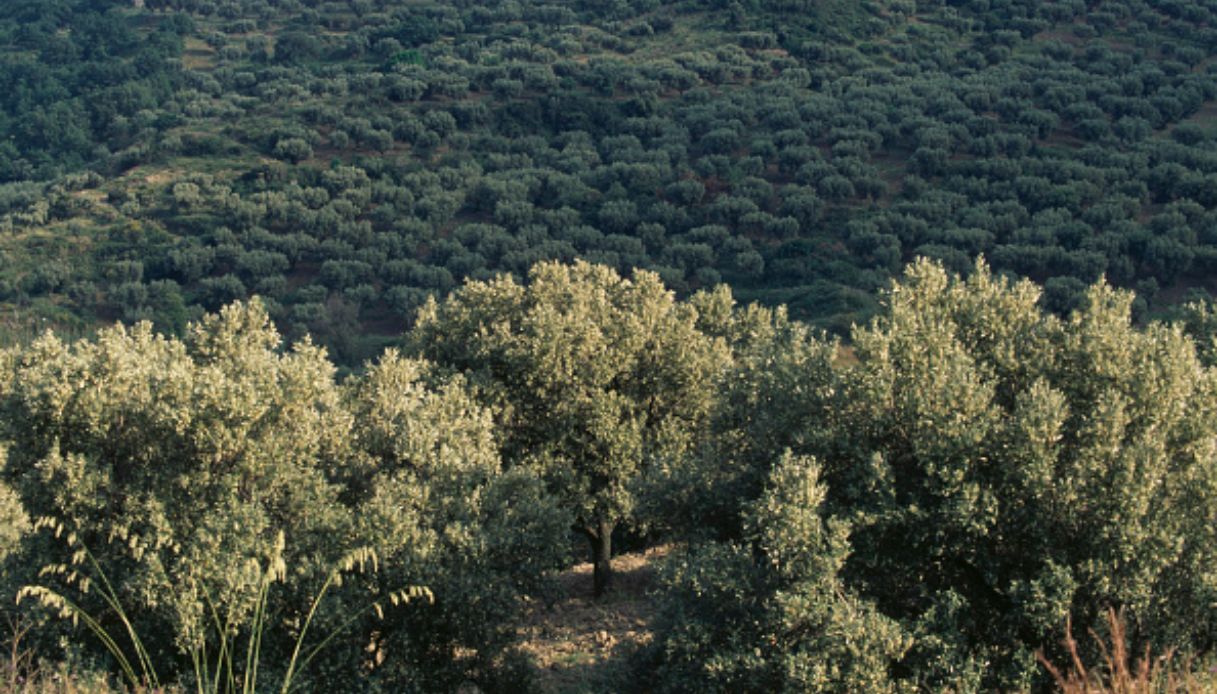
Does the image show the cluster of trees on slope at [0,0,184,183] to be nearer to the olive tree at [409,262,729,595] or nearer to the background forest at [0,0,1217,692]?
the background forest at [0,0,1217,692]

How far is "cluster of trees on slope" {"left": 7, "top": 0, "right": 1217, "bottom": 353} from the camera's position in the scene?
228 ft

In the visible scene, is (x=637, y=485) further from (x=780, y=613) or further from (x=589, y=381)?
Answer: (x=589, y=381)

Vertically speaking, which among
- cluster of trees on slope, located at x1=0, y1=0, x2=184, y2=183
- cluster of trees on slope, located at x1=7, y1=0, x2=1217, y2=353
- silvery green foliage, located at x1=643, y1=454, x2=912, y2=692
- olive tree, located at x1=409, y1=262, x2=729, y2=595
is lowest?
cluster of trees on slope, located at x1=0, y1=0, x2=184, y2=183

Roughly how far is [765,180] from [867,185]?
7.82m

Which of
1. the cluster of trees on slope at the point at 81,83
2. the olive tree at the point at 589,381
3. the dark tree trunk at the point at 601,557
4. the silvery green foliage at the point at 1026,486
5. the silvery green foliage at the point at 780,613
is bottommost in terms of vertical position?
the cluster of trees on slope at the point at 81,83

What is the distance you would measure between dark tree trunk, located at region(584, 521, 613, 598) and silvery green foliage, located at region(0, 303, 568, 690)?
20.5ft

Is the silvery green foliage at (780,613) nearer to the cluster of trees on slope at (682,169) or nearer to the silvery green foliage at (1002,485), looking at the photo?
the silvery green foliage at (1002,485)

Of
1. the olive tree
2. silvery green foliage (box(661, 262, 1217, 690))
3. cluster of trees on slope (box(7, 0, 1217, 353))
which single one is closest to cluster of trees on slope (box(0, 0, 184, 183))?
cluster of trees on slope (box(7, 0, 1217, 353))

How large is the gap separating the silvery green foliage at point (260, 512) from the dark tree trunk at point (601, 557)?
625 centimetres

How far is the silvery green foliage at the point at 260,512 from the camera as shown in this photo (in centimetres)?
1788

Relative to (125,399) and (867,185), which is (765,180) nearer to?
(867,185)

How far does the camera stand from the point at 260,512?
18.1 meters

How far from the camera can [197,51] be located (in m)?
127

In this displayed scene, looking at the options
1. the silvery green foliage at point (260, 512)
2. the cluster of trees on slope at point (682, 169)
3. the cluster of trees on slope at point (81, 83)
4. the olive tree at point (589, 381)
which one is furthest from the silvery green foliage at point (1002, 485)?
the cluster of trees on slope at point (81, 83)
